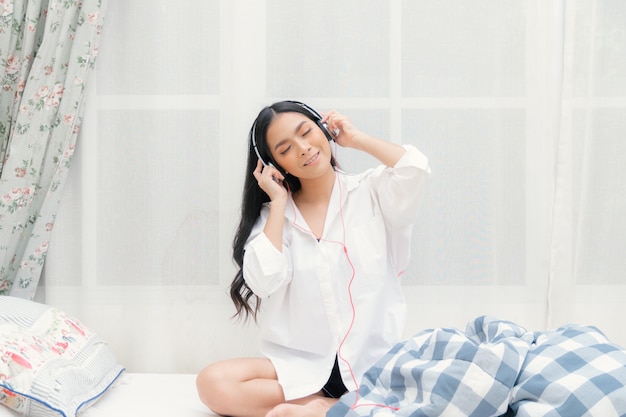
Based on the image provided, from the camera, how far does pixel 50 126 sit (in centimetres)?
196

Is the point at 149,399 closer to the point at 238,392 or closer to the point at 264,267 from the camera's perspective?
the point at 238,392

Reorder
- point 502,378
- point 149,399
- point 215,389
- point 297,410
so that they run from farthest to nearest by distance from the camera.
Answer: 1. point 149,399
2. point 215,389
3. point 297,410
4. point 502,378

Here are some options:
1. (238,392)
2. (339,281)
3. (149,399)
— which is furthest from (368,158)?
(149,399)

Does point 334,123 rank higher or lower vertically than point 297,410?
higher

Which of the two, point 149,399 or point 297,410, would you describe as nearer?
point 297,410

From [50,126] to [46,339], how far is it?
0.70 metres

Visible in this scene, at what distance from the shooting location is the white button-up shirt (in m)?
1.66

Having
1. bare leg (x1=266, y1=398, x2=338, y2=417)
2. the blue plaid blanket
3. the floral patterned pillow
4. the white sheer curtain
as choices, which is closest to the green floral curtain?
the white sheer curtain

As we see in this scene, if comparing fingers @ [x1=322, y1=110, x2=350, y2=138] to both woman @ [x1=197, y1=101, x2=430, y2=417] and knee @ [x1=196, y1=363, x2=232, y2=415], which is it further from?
knee @ [x1=196, y1=363, x2=232, y2=415]

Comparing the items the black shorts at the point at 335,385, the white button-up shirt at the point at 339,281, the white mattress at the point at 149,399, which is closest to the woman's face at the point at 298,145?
the white button-up shirt at the point at 339,281

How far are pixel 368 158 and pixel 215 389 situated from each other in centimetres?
86

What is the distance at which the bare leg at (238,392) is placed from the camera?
5.18ft

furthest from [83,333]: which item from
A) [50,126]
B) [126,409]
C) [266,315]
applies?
[50,126]

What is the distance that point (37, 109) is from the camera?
6.41 ft
